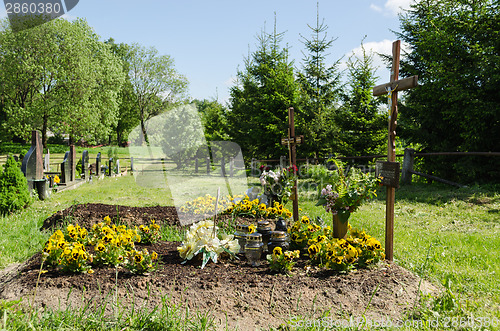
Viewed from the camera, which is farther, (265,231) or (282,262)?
(265,231)

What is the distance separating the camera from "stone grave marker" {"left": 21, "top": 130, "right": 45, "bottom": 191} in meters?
8.47

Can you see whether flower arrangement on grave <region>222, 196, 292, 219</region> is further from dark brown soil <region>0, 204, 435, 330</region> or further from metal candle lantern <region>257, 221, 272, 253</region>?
dark brown soil <region>0, 204, 435, 330</region>

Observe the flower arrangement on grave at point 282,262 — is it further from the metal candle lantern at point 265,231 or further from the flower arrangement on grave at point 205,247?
the metal candle lantern at point 265,231

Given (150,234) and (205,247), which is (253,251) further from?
(150,234)

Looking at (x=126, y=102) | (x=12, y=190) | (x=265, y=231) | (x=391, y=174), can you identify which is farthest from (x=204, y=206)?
(x=126, y=102)

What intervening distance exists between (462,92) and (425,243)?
20.3 feet

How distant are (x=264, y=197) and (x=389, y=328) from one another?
4529 mm

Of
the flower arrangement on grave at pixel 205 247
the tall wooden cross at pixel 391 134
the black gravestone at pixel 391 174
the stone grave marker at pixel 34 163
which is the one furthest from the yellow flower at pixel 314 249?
the stone grave marker at pixel 34 163

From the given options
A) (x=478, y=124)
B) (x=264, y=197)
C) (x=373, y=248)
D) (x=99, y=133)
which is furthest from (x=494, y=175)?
(x=99, y=133)

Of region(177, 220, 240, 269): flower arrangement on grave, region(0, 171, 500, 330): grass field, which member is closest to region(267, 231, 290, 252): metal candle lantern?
region(177, 220, 240, 269): flower arrangement on grave

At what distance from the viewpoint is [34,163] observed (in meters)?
8.66

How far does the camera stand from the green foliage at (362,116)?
12758 mm

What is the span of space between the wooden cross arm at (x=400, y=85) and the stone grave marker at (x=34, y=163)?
8.02 m

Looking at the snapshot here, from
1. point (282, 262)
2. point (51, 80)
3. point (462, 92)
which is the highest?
point (51, 80)
